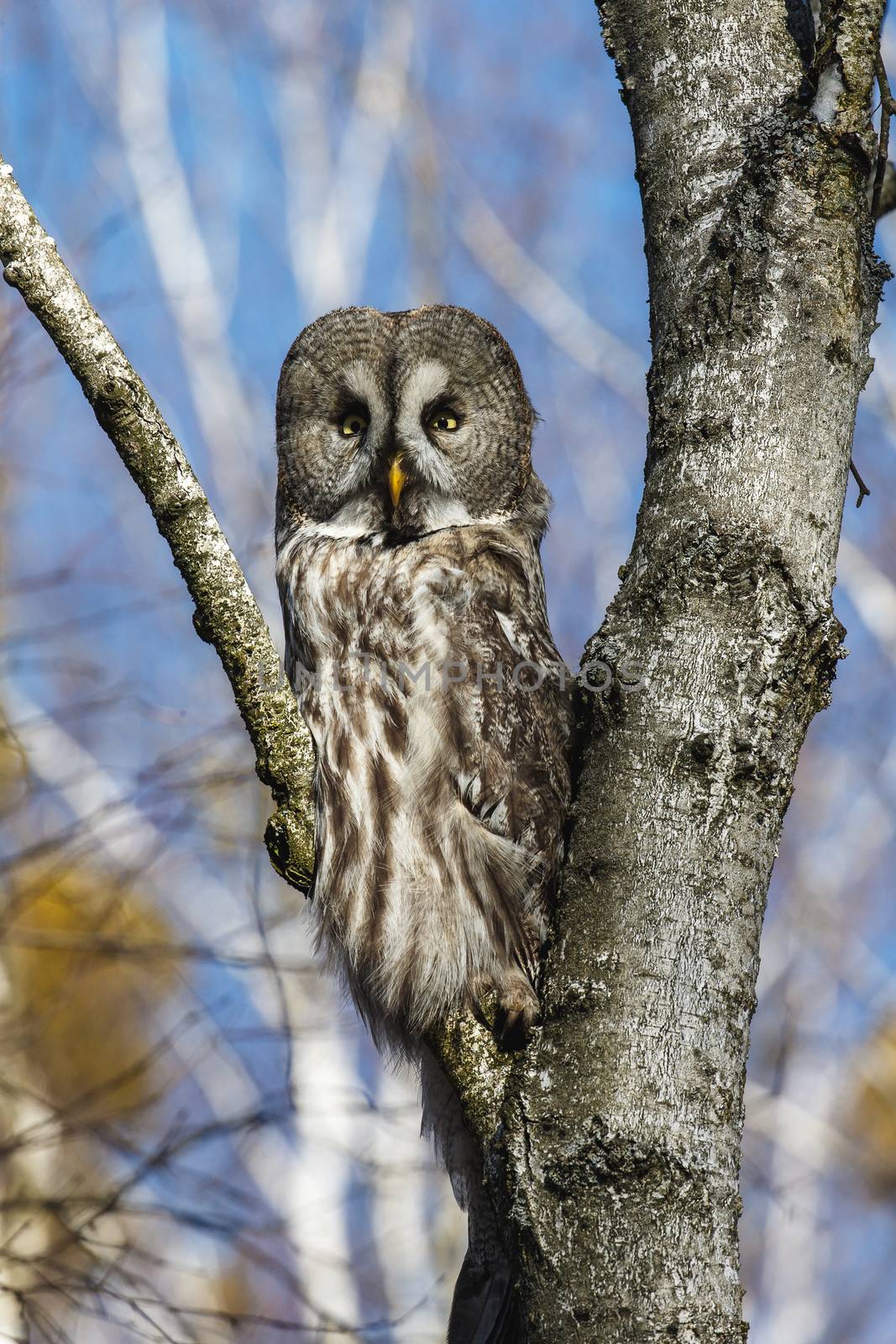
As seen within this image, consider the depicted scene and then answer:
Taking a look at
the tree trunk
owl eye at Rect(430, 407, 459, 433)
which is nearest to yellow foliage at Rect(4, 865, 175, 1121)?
owl eye at Rect(430, 407, 459, 433)

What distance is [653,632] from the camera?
207 centimetres

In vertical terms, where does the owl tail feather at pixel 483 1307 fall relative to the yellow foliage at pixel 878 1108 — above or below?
below

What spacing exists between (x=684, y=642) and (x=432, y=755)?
37.8 inches

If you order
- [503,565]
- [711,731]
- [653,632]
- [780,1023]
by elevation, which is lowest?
[711,731]

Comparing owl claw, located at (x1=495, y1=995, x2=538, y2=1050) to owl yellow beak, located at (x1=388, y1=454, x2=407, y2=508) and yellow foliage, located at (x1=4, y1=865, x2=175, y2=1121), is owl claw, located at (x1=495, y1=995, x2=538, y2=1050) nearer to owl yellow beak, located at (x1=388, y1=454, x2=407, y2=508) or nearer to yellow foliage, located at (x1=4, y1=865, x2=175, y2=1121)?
owl yellow beak, located at (x1=388, y1=454, x2=407, y2=508)

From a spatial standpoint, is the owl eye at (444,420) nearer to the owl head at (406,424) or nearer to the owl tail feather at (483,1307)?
the owl head at (406,424)

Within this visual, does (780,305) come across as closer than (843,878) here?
Yes

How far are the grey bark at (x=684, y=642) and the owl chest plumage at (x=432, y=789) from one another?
0.37m

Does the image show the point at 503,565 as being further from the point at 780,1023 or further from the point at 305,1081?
the point at 780,1023

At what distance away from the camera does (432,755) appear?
290 centimetres

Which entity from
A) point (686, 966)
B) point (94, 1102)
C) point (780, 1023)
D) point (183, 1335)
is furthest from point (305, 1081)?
point (686, 966)

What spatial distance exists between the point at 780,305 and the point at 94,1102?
11.1 ft

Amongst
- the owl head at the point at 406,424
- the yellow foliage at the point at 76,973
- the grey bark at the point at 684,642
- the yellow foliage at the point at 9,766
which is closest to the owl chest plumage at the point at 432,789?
the grey bark at the point at 684,642

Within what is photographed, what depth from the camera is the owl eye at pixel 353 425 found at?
146 inches
